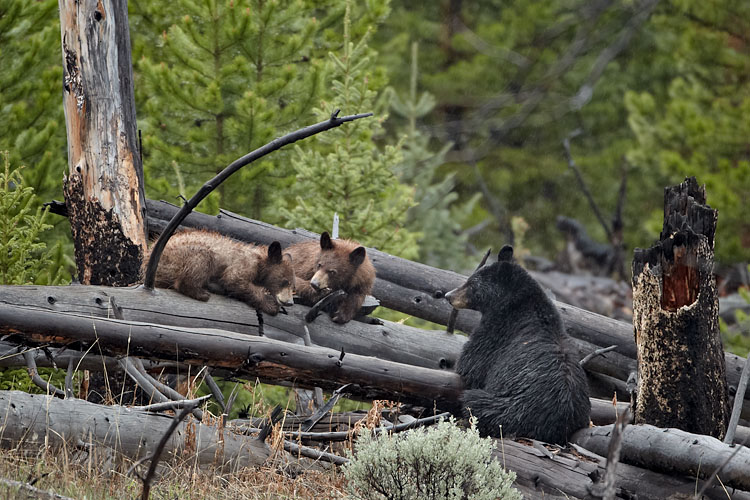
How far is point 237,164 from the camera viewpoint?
4836mm

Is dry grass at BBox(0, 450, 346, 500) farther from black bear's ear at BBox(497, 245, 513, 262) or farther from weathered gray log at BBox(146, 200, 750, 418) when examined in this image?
weathered gray log at BBox(146, 200, 750, 418)

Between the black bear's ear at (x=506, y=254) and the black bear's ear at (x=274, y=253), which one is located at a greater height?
the black bear's ear at (x=506, y=254)

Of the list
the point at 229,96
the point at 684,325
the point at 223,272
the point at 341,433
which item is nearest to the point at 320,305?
the point at 223,272

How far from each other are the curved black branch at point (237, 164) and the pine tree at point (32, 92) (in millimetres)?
4666

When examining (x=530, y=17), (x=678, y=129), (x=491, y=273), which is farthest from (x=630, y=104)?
(x=491, y=273)

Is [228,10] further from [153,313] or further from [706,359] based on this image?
[706,359]

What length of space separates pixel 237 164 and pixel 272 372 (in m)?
1.36

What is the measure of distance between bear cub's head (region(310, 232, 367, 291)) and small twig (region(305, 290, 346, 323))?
15cm

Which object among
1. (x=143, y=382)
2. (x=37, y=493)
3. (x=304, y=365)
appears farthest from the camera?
(x=143, y=382)

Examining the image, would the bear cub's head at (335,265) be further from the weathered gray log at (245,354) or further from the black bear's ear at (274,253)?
the weathered gray log at (245,354)

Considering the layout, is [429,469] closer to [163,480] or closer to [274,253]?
[163,480]

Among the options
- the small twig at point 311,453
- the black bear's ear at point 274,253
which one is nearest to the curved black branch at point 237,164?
the black bear's ear at point 274,253

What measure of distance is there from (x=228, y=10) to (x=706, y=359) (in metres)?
7.16

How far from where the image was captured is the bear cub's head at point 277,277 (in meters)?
6.37
